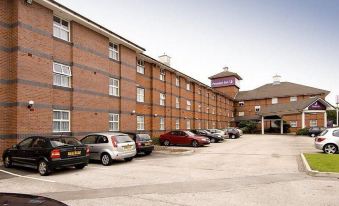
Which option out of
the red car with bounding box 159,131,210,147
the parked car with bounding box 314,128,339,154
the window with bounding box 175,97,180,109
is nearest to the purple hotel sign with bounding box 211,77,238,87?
the window with bounding box 175,97,180,109

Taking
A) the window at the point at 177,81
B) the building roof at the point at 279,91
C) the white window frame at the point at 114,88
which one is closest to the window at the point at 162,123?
the window at the point at 177,81

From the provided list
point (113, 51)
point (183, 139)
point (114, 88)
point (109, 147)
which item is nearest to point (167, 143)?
point (183, 139)

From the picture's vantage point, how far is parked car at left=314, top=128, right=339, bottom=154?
651 inches

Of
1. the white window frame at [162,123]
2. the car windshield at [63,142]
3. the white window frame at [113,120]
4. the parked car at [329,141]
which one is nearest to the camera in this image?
the car windshield at [63,142]

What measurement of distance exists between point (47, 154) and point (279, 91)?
5938 centimetres

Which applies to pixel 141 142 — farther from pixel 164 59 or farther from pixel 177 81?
pixel 164 59

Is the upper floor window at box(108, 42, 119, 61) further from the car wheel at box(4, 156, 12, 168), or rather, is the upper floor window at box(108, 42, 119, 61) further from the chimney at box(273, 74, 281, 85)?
the chimney at box(273, 74, 281, 85)

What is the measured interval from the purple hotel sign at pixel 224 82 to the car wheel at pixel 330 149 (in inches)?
1966

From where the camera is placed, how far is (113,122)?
2097 cm

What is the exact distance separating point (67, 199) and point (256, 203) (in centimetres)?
445

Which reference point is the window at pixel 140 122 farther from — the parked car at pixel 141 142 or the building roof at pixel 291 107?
the building roof at pixel 291 107

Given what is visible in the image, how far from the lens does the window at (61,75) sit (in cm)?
1595

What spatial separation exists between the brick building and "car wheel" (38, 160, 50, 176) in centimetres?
355

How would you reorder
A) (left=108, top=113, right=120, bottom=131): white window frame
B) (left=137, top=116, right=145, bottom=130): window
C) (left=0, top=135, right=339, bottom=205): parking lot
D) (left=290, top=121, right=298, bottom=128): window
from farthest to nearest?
1. (left=290, top=121, right=298, bottom=128): window
2. (left=137, top=116, right=145, bottom=130): window
3. (left=108, top=113, right=120, bottom=131): white window frame
4. (left=0, top=135, right=339, bottom=205): parking lot
